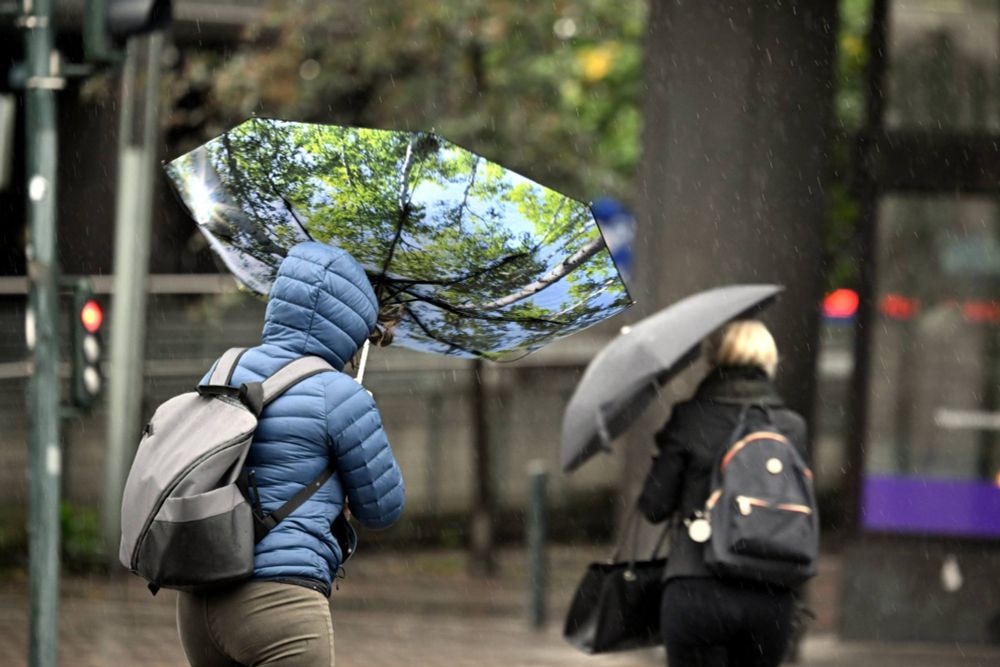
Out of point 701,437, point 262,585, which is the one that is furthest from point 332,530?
point 701,437

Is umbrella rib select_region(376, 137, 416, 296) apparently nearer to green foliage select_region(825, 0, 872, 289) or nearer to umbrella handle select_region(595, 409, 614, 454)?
umbrella handle select_region(595, 409, 614, 454)

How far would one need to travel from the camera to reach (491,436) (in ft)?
43.3

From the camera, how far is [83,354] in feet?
25.2

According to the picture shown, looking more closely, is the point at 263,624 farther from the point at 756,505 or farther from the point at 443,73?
the point at 443,73

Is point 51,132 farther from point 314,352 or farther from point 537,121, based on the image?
point 537,121

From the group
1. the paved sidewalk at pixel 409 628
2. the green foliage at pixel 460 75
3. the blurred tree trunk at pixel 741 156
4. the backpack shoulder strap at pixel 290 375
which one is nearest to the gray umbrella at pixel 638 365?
the backpack shoulder strap at pixel 290 375

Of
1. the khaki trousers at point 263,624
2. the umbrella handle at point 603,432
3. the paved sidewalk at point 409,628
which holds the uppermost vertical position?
the umbrella handle at point 603,432

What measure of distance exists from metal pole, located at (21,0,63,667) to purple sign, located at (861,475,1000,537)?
469cm

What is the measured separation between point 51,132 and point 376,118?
691cm

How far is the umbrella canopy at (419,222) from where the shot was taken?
432 centimetres

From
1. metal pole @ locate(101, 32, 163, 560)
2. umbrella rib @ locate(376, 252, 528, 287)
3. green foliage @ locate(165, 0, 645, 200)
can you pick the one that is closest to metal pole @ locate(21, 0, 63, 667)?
umbrella rib @ locate(376, 252, 528, 287)

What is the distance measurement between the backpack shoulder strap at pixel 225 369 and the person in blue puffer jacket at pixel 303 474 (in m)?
0.02

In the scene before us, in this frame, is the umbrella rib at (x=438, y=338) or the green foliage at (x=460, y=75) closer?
the umbrella rib at (x=438, y=338)

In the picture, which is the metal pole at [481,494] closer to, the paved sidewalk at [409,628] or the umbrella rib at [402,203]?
the paved sidewalk at [409,628]
